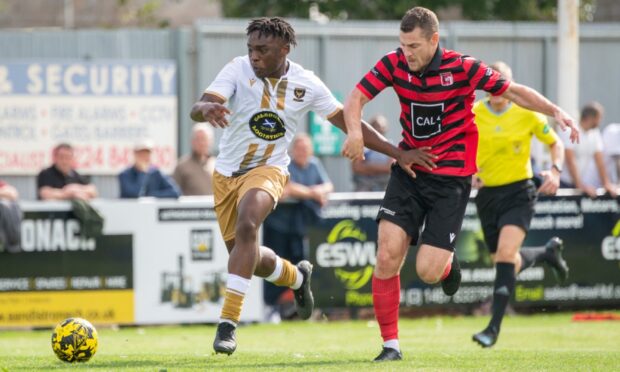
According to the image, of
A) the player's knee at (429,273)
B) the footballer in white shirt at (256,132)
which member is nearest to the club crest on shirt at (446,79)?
the footballer in white shirt at (256,132)

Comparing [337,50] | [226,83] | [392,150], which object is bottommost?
[392,150]

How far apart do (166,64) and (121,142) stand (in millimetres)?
1283

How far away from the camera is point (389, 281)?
8.62 metres

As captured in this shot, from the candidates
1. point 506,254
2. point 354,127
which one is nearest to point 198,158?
point 506,254

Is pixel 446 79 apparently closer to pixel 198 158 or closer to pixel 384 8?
pixel 198 158

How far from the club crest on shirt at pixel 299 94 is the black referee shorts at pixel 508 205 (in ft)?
9.32

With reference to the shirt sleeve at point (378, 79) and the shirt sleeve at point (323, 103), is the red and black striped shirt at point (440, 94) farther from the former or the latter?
the shirt sleeve at point (323, 103)

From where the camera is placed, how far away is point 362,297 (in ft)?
47.1

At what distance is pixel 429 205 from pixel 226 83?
169 cm

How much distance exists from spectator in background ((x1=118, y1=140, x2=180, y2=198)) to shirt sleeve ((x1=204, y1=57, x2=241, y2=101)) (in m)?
5.48

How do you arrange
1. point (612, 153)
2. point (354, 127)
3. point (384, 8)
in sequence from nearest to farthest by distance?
point (354, 127) < point (612, 153) < point (384, 8)

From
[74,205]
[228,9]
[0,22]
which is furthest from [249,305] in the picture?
[0,22]

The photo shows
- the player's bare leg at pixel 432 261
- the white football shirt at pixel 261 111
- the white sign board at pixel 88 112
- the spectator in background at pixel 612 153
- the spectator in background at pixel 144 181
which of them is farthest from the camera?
the white sign board at pixel 88 112

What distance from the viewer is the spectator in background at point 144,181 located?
1418 cm
